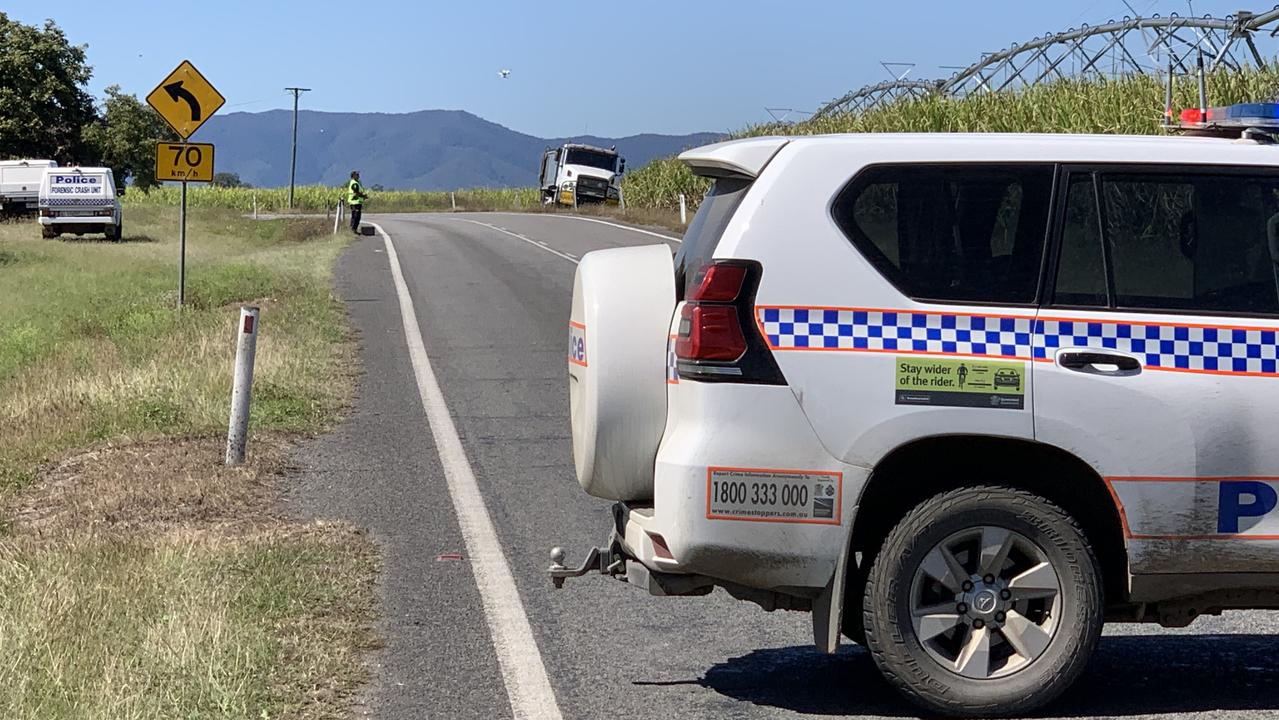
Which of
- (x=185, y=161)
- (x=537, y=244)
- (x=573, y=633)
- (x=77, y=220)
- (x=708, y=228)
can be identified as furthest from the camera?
(x=77, y=220)

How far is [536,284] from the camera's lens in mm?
24453

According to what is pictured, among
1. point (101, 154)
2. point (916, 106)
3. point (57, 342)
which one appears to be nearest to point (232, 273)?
point (57, 342)

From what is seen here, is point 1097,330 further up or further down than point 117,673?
further up

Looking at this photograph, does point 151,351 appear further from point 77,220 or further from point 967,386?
point 77,220

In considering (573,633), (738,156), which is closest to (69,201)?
(573,633)

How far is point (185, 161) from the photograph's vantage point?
19016 mm

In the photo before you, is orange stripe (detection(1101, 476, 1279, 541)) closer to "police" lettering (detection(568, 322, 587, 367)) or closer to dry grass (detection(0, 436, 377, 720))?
"police" lettering (detection(568, 322, 587, 367))

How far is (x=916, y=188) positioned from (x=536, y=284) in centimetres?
1949

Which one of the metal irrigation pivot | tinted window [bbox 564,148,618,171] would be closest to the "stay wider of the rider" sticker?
the metal irrigation pivot

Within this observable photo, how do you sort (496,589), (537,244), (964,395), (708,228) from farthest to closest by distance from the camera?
(537,244) → (496,589) → (708,228) → (964,395)

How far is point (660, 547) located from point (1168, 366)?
1713mm

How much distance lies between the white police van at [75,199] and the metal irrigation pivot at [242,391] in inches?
1412

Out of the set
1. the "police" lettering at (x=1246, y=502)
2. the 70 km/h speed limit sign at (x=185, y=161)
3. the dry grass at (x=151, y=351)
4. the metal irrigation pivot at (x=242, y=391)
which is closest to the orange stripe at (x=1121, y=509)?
the "police" lettering at (x=1246, y=502)

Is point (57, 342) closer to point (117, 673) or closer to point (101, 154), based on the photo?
point (117, 673)
